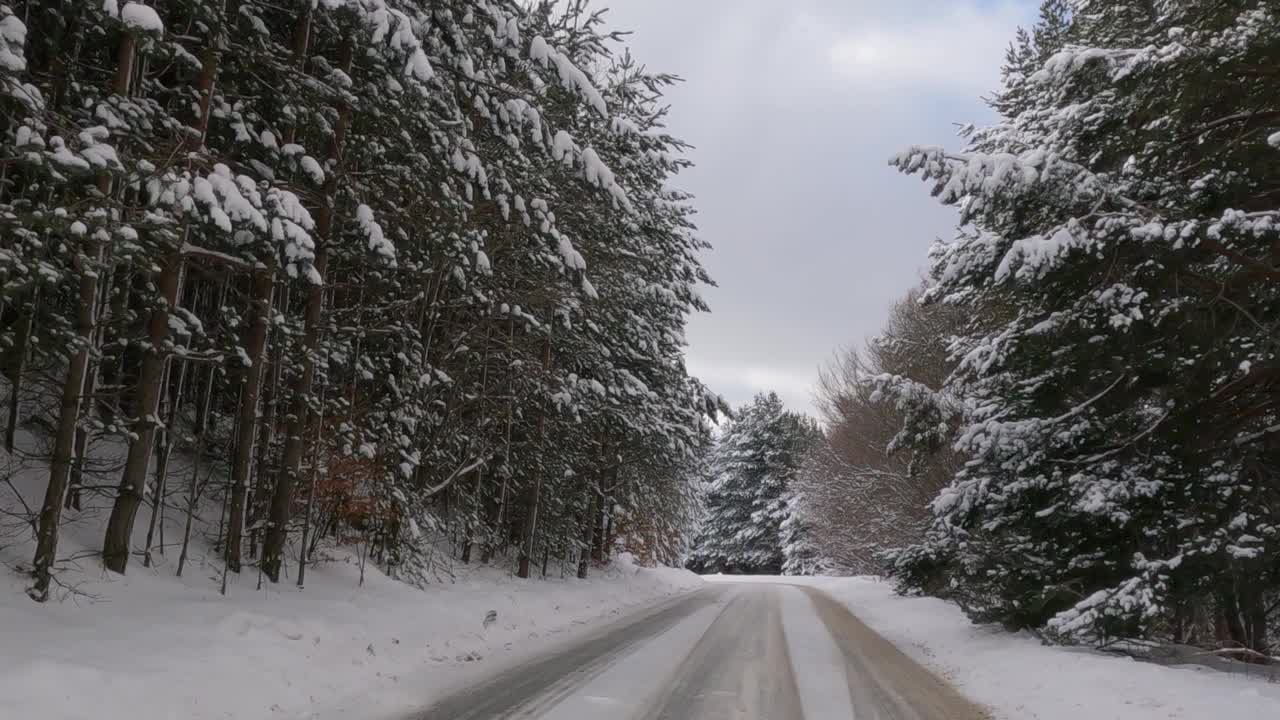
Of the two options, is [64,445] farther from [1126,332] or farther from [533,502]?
[533,502]

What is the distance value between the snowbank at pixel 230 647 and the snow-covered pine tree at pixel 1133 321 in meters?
7.32

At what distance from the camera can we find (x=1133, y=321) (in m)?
8.33

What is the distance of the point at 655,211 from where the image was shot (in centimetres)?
1922

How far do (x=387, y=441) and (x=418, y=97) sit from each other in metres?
4.49

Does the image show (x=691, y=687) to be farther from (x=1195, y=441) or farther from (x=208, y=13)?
(x=208, y=13)

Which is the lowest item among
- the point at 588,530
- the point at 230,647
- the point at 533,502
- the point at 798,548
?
the point at 798,548

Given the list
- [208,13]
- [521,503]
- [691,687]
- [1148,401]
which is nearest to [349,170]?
[208,13]

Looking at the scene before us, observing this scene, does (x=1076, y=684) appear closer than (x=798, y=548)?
Yes

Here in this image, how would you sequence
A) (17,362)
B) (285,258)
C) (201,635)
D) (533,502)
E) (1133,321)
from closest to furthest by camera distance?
(201,635)
(17,362)
(285,258)
(1133,321)
(533,502)

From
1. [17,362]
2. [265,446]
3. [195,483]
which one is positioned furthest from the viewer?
[265,446]

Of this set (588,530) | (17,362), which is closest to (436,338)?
(17,362)

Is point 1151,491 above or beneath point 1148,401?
beneath

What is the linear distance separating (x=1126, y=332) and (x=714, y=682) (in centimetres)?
604

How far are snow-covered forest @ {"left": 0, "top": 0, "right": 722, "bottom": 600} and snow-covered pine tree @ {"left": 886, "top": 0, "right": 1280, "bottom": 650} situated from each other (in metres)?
5.21
